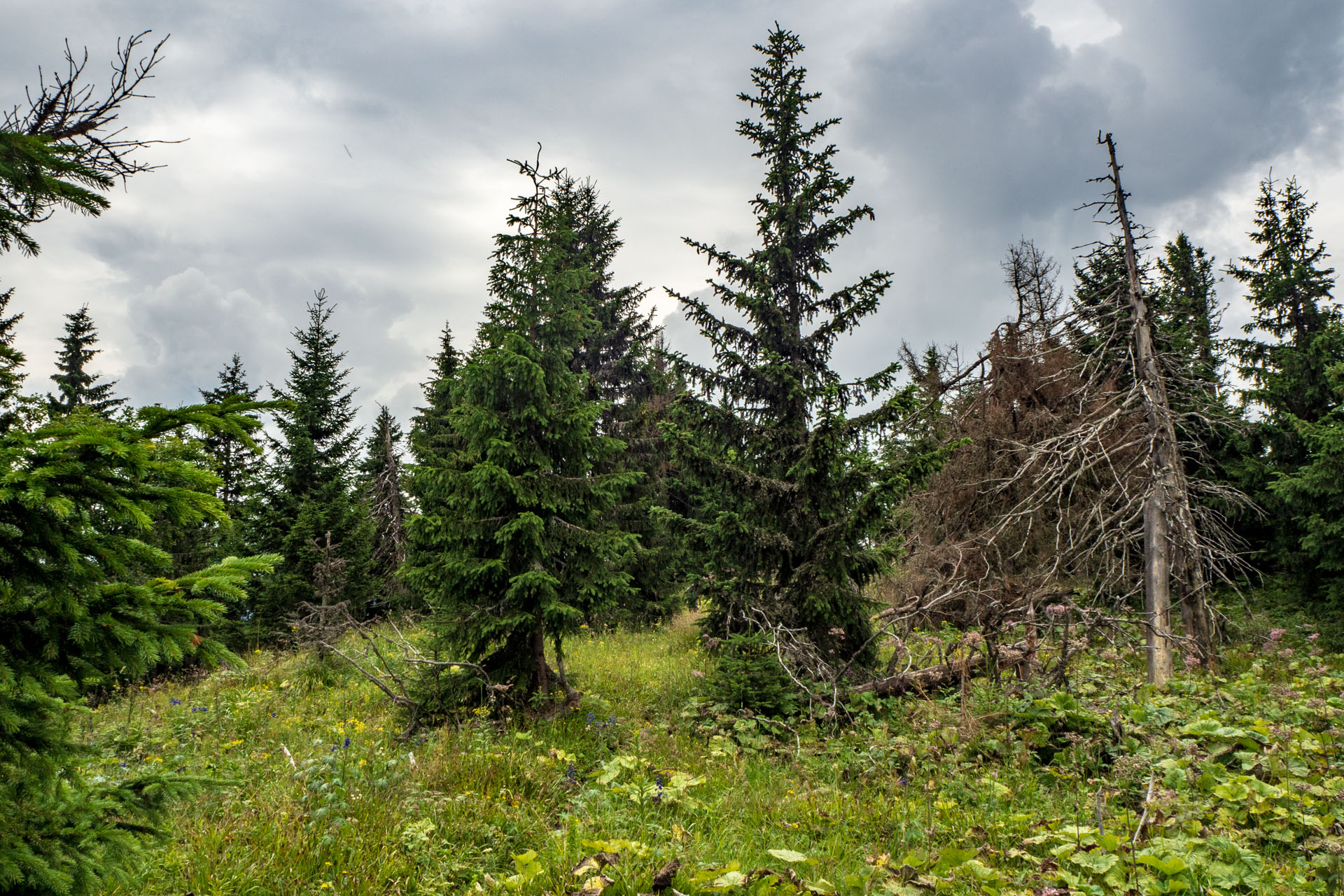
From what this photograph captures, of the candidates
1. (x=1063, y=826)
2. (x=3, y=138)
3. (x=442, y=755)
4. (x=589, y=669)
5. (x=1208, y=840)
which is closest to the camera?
(x=3, y=138)

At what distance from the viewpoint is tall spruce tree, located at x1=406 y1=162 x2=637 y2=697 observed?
7617 mm

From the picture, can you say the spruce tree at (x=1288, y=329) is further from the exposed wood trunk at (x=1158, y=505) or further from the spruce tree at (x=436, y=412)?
the spruce tree at (x=436, y=412)

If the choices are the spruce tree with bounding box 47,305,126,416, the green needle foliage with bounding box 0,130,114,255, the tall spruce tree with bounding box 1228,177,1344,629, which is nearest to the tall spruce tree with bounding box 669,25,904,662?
the green needle foliage with bounding box 0,130,114,255

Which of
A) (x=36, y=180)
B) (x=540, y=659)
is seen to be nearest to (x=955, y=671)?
(x=540, y=659)

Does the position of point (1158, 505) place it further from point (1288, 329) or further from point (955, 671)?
point (1288, 329)

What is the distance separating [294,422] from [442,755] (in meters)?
14.7

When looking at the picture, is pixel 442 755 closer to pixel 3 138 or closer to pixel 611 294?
pixel 3 138

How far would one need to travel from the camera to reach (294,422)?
1708 cm

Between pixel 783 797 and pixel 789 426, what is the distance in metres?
5.24

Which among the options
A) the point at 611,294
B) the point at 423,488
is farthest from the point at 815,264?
the point at 611,294

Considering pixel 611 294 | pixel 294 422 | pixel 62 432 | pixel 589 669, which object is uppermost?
pixel 611 294

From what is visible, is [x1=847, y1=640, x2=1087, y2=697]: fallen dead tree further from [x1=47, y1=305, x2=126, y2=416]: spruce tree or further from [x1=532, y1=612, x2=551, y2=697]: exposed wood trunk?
[x1=47, y1=305, x2=126, y2=416]: spruce tree

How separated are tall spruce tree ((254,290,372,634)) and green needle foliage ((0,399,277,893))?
12543 millimetres

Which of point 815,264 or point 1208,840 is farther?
point 815,264
